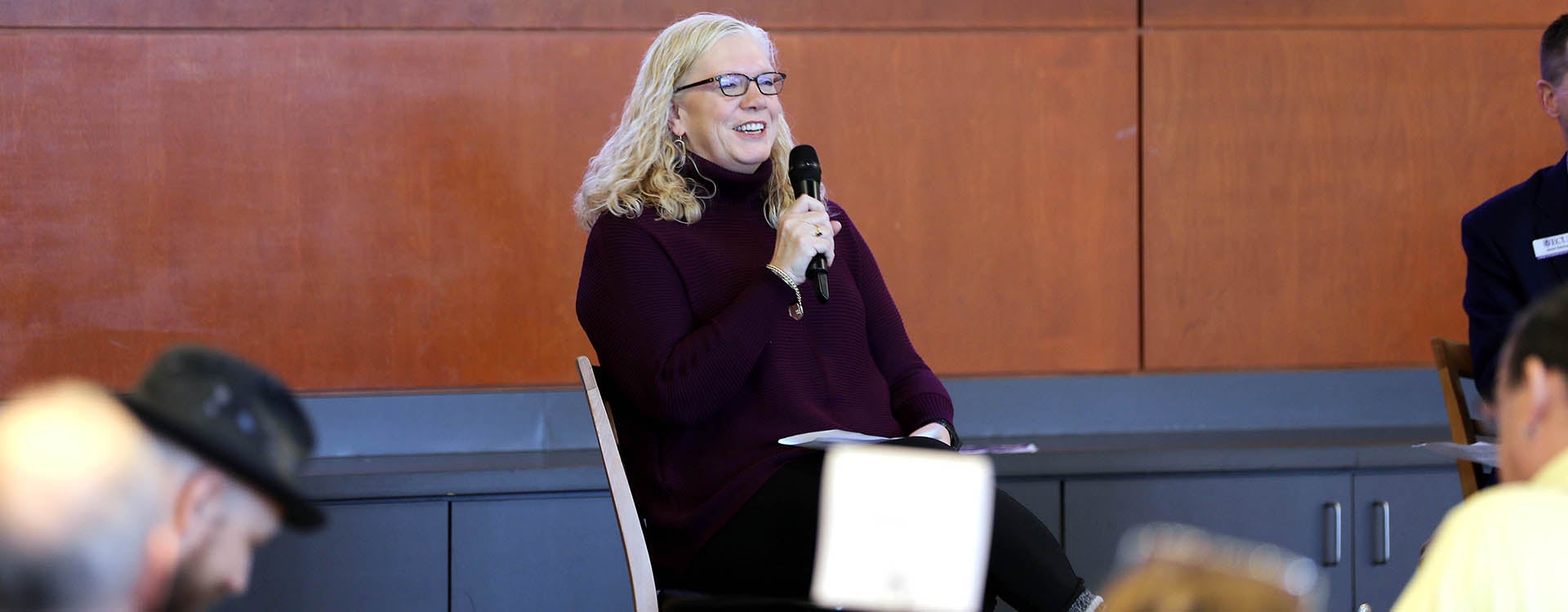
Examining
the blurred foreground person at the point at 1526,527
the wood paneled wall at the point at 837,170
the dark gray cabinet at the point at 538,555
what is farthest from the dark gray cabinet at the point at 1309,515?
the blurred foreground person at the point at 1526,527

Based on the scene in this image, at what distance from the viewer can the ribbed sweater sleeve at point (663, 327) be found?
2.11m

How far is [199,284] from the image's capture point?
336 cm

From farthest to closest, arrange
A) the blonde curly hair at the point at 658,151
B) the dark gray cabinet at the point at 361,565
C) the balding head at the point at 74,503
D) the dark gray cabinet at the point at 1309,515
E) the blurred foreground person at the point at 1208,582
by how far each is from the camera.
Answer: the dark gray cabinet at the point at 1309,515 → the dark gray cabinet at the point at 361,565 → the blonde curly hair at the point at 658,151 → the balding head at the point at 74,503 → the blurred foreground person at the point at 1208,582

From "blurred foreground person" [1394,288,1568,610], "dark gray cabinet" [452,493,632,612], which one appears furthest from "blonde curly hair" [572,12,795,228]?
"blurred foreground person" [1394,288,1568,610]

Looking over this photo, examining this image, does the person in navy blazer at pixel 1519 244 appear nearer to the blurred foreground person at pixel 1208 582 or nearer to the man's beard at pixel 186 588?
the blurred foreground person at pixel 1208 582

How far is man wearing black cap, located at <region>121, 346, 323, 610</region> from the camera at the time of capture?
0.81 meters

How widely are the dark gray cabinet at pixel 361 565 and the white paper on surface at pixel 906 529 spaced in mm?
2384

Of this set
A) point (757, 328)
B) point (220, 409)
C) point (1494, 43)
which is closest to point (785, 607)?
point (757, 328)

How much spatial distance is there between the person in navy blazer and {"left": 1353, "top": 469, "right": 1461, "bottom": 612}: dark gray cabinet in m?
0.90

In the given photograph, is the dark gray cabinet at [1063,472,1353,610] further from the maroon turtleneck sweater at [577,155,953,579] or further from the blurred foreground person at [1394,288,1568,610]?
the blurred foreground person at [1394,288,1568,610]

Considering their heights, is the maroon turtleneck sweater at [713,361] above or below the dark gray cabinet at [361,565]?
above

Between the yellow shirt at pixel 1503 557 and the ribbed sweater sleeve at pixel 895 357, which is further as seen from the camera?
the ribbed sweater sleeve at pixel 895 357

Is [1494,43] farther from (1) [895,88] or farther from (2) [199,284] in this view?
(2) [199,284]

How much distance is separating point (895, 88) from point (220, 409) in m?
2.91
